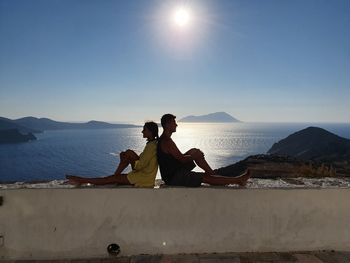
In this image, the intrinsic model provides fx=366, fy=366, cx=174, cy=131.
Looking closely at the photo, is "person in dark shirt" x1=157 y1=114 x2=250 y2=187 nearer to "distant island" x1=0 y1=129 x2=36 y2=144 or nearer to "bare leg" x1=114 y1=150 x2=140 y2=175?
"bare leg" x1=114 y1=150 x2=140 y2=175

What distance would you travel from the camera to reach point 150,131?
3.77 m

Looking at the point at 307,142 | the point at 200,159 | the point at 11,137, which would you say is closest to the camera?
the point at 200,159

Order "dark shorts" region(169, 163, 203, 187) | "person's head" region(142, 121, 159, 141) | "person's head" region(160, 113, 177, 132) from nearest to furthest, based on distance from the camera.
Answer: "dark shorts" region(169, 163, 203, 187) < "person's head" region(160, 113, 177, 132) < "person's head" region(142, 121, 159, 141)

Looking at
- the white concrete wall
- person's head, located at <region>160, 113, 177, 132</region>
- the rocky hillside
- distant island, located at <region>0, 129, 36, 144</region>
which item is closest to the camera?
the white concrete wall

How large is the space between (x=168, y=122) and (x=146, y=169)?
516 millimetres

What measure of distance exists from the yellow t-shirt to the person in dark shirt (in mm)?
66

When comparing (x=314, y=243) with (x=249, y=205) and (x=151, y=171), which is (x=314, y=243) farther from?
(x=151, y=171)

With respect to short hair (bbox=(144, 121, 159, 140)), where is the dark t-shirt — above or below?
below

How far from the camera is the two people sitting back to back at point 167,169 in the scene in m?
3.55

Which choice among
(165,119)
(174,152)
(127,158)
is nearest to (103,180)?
(127,158)

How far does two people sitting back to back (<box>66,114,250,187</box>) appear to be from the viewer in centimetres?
355

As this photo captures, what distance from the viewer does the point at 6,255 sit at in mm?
3438

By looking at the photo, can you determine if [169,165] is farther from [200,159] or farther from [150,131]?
[150,131]

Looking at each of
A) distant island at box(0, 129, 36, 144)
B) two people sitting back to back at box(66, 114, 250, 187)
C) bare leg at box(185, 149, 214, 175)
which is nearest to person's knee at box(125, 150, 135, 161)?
two people sitting back to back at box(66, 114, 250, 187)
